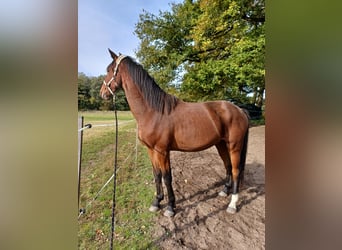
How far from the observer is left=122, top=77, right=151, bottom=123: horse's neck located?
0.96 meters

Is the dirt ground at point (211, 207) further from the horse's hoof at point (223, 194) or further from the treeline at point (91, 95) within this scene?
the treeline at point (91, 95)

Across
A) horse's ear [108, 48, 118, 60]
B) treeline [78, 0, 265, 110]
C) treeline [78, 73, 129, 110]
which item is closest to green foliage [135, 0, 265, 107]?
treeline [78, 0, 265, 110]

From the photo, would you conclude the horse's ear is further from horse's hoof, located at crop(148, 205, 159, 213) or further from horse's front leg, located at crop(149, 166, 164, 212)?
horse's hoof, located at crop(148, 205, 159, 213)

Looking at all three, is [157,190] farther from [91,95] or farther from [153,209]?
[91,95]

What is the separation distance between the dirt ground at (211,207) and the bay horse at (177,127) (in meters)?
0.04

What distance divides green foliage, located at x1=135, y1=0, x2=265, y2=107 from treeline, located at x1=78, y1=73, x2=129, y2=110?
214mm

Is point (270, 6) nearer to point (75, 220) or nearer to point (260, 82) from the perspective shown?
point (260, 82)

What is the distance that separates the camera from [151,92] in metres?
0.95

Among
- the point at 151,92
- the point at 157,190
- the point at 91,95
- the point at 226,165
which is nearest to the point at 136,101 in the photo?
the point at 151,92

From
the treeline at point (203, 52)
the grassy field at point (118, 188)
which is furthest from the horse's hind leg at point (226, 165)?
the grassy field at point (118, 188)

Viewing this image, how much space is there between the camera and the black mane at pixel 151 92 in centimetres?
93

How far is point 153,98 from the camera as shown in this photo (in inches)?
37.8
